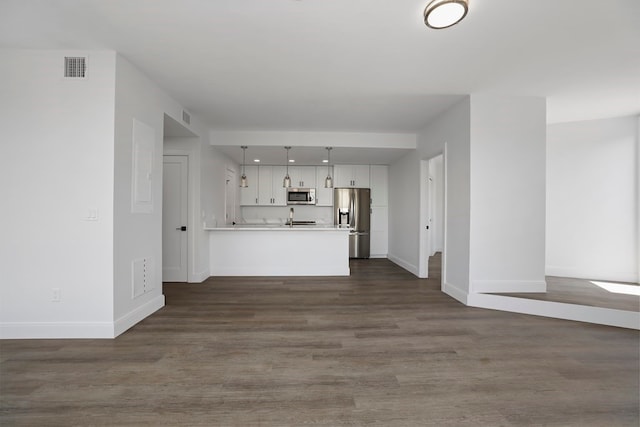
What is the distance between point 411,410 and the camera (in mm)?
1754

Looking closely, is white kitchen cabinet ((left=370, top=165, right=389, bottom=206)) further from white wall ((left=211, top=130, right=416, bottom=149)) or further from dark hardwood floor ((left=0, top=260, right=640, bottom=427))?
dark hardwood floor ((left=0, top=260, right=640, bottom=427))

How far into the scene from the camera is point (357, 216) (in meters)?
7.50

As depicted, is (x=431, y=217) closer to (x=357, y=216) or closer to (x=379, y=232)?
(x=379, y=232)

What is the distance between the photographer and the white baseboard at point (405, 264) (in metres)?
5.67

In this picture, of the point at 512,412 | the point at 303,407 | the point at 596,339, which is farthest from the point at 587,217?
the point at 303,407

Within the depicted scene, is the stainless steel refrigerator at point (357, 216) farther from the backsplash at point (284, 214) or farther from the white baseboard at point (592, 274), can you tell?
the white baseboard at point (592, 274)

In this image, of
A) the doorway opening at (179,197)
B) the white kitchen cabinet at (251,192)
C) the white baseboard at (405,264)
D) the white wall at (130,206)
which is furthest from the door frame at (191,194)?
the white baseboard at (405,264)

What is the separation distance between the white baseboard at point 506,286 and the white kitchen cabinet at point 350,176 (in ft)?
13.9

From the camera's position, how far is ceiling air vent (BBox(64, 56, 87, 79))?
2.74 metres

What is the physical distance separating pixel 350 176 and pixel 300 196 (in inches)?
55.5

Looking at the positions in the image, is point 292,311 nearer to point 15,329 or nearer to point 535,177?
point 15,329

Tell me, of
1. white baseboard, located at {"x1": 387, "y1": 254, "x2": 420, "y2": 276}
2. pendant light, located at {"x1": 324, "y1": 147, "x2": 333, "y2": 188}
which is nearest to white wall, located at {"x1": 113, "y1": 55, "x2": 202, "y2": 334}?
pendant light, located at {"x1": 324, "y1": 147, "x2": 333, "y2": 188}

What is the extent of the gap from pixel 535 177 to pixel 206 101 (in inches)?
177

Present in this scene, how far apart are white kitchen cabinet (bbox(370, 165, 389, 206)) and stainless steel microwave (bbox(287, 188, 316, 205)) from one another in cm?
164
